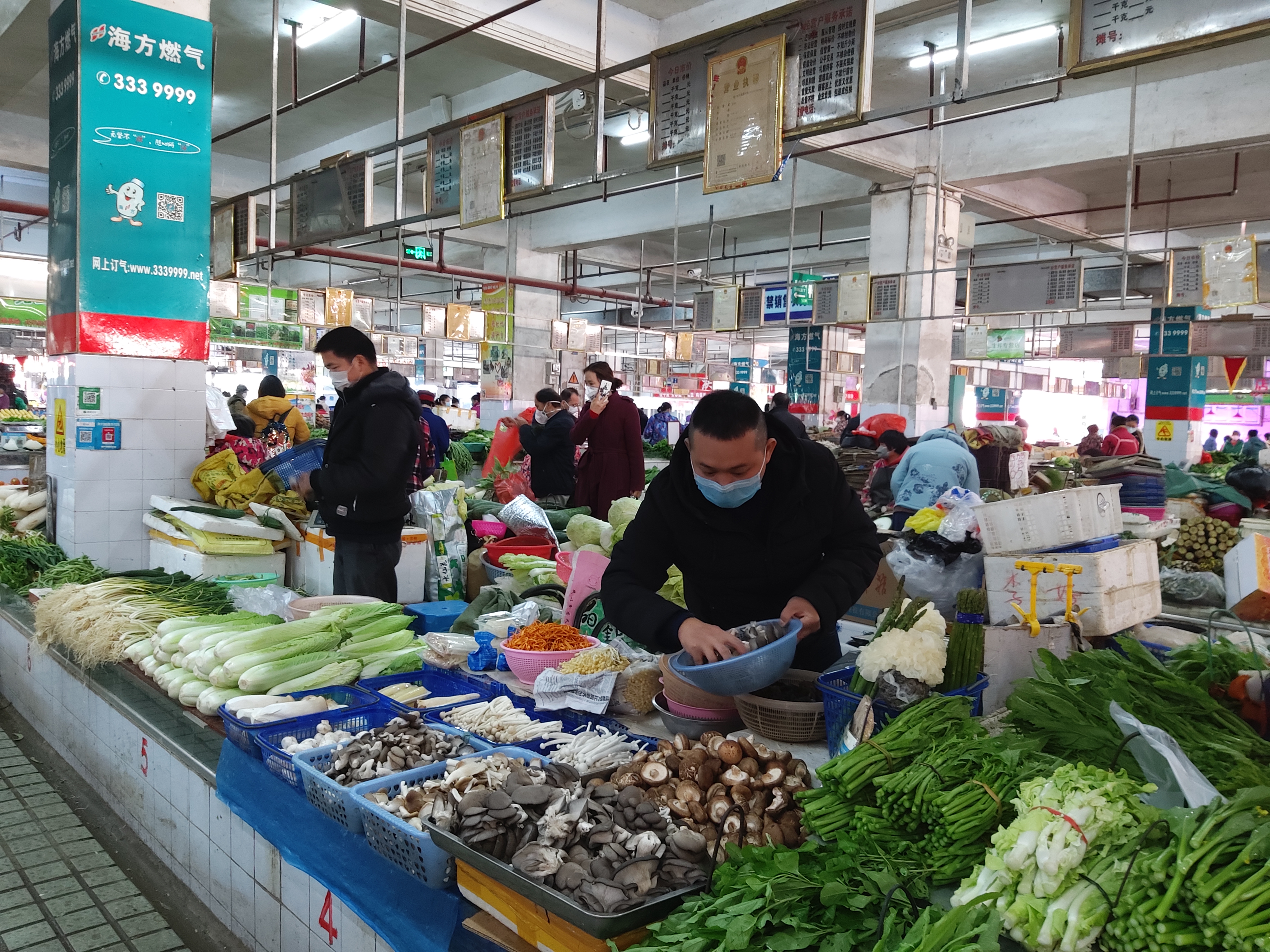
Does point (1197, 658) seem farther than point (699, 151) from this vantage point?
No

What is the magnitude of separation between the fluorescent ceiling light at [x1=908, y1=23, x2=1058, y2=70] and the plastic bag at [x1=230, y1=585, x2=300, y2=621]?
7.44 meters

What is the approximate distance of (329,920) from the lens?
2600mm

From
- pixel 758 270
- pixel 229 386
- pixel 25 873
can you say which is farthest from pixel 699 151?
pixel 229 386

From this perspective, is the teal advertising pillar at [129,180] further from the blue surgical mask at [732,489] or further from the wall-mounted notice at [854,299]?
the wall-mounted notice at [854,299]

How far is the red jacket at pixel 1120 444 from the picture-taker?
14227 millimetres

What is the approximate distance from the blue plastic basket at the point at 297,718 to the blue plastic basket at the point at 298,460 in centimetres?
279

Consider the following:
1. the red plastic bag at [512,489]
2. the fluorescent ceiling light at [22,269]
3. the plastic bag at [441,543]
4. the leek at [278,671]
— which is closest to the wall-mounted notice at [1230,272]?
the red plastic bag at [512,489]

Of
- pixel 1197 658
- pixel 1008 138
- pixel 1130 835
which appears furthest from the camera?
pixel 1008 138

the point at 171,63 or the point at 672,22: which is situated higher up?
the point at 672,22

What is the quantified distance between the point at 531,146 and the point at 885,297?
260 inches

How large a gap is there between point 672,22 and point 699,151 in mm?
4775

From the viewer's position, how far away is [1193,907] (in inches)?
52.7

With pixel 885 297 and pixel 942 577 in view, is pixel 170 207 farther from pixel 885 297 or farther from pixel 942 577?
pixel 885 297

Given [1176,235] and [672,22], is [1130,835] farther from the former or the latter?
[1176,235]
